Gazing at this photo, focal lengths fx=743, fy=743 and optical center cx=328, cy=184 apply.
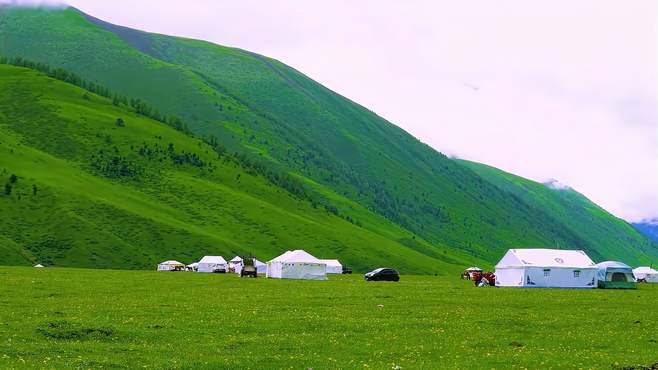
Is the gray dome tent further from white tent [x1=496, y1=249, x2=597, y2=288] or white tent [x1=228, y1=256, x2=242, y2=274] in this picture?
white tent [x1=228, y1=256, x2=242, y2=274]

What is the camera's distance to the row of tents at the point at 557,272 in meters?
90.9

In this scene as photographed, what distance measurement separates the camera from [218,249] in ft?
571

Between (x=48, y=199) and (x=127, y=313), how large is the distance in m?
137

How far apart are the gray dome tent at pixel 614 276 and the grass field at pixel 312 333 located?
41.5 meters

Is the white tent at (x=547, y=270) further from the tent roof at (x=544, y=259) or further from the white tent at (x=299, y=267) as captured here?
the white tent at (x=299, y=267)

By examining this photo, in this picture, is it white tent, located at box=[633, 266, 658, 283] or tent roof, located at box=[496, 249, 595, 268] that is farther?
white tent, located at box=[633, 266, 658, 283]

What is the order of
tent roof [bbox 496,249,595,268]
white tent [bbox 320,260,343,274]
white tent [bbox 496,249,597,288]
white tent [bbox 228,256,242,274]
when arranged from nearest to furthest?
white tent [bbox 496,249,597,288] → tent roof [bbox 496,249,595,268] → white tent [bbox 228,256,242,274] → white tent [bbox 320,260,343,274]

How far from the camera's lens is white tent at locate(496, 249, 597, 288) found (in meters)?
90.9

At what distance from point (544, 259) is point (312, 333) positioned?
6339 centimetres

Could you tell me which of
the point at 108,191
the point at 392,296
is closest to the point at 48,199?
the point at 108,191

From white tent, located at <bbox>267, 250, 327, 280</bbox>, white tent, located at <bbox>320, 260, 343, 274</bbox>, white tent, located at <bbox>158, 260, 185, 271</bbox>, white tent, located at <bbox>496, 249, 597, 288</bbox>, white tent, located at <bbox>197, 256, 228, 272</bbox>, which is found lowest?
white tent, located at <bbox>158, 260, 185, 271</bbox>

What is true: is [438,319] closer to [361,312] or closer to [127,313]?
[361,312]

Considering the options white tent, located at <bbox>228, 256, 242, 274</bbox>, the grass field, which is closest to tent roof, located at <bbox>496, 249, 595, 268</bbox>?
the grass field

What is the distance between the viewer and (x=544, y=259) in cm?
9219
